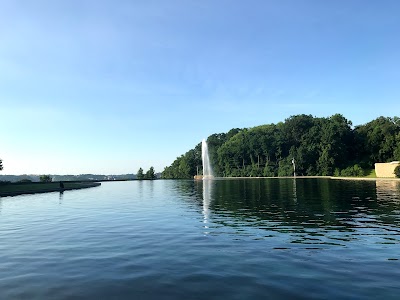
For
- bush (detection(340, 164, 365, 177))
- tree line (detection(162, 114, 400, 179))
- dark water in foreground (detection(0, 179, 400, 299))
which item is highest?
tree line (detection(162, 114, 400, 179))

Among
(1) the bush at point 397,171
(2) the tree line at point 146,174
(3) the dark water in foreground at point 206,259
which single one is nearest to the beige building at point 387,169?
(1) the bush at point 397,171

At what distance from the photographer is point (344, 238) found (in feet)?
49.1

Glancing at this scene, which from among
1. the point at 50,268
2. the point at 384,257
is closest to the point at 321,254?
the point at 384,257

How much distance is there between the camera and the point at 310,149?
12112 cm

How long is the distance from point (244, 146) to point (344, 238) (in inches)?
5406

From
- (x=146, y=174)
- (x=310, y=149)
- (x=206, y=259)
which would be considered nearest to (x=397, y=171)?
(x=310, y=149)

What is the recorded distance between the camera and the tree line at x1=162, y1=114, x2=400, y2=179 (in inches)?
4446

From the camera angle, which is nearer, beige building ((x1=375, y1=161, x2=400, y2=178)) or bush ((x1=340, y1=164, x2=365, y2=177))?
beige building ((x1=375, y1=161, x2=400, y2=178))

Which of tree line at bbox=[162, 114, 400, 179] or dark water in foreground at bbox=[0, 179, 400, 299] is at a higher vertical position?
tree line at bbox=[162, 114, 400, 179]

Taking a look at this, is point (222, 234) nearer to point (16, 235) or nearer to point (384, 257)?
point (384, 257)

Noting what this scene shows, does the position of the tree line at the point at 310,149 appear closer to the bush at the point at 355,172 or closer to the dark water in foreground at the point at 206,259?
the bush at the point at 355,172

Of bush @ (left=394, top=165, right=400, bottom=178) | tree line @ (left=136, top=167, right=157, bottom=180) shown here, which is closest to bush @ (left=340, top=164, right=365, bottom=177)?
bush @ (left=394, top=165, right=400, bottom=178)

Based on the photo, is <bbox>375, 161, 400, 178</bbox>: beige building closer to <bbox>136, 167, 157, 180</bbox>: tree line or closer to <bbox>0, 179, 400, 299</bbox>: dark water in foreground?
<bbox>0, 179, 400, 299</bbox>: dark water in foreground

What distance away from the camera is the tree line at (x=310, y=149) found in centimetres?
11294
